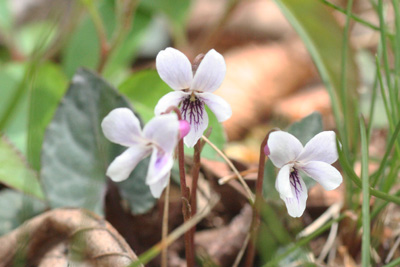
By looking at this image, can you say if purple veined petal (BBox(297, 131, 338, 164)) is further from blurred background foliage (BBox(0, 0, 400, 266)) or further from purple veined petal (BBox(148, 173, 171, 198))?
purple veined petal (BBox(148, 173, 171, 198))

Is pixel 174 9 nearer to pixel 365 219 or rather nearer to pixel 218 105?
pixel 218 105

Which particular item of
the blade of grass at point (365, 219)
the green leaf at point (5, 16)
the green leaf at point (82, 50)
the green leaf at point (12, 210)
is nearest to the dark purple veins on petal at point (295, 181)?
the blade of grass at point (365, 219)

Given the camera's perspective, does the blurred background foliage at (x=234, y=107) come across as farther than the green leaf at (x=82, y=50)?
No

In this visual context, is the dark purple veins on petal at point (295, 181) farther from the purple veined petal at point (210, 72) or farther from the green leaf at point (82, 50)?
the green leaf at point (82, 50)

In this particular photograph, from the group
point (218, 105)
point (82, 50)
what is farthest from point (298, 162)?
point (82, 50)

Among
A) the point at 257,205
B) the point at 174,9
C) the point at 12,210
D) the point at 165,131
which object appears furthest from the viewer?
the point at 174,9

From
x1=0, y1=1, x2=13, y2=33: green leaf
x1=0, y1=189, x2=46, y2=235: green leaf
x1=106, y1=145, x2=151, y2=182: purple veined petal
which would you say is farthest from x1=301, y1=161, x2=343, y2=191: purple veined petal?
x1=0, y1=1, x2=13, y2=33: green leaf
